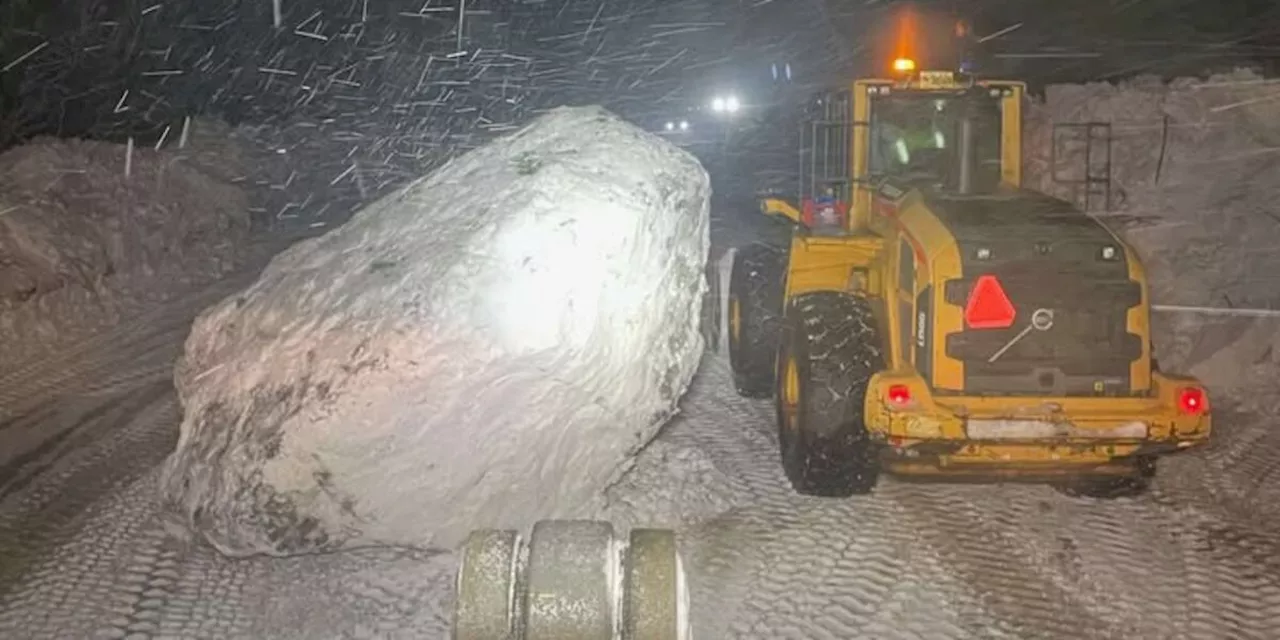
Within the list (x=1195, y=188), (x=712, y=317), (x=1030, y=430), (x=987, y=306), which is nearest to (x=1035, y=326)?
(x=987, y=306)

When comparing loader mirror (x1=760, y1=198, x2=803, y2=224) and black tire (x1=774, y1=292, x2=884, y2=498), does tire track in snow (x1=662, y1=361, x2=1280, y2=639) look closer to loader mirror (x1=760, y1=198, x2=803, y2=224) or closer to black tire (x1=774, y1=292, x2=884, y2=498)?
black tire (x1=774, y1=292, x2=884, y2=498)

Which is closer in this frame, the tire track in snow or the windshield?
the tire track in snow

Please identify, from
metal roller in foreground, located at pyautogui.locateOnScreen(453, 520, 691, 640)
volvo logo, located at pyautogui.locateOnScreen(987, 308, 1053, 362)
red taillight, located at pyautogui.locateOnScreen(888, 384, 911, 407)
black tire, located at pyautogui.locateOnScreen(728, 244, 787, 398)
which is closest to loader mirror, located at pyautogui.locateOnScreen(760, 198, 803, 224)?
black tire, located at pyautogui.locateOnScreen(728, 244, 787, 398)

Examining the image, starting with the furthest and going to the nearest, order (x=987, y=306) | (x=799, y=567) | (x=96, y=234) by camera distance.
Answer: (x=96, y=234) < (x=987, y=306) < (x=799, y=567)

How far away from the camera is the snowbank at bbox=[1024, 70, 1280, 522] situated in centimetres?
779

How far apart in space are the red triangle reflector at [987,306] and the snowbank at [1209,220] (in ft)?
5.94

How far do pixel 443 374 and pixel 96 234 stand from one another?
9.84 meters

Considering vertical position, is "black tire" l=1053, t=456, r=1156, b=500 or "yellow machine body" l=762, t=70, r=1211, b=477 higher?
"yellow machine body" l=762, t=70, r=1211, b=477

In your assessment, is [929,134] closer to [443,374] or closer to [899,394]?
[899,394]

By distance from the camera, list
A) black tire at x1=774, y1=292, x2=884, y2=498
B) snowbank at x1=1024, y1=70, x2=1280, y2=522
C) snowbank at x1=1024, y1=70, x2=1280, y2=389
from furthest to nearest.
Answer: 1. snowbank at x1=1024, y1=70, x2=1280, y2=389
2. snowbank at x1=1024, y1=70, x2=1280, y2=522
3. black tire at x1=774, y1=292, x2=884, y2=498

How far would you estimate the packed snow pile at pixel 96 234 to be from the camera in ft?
38.1

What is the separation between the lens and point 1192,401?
6125 millimetres

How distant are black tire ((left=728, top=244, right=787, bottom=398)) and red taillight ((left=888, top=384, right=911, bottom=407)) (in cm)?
259

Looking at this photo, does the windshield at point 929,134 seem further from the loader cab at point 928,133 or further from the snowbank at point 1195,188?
the snowbank at point 1195,188
